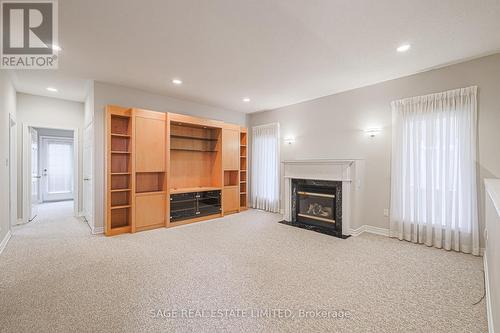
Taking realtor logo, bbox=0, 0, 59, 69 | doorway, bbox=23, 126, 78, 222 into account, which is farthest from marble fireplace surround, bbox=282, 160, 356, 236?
doorway, bbox=23, 126, 78, 222

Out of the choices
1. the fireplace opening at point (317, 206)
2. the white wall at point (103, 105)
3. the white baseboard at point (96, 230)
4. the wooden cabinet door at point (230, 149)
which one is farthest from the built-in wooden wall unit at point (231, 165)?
the white baseboard at point (96, 230)

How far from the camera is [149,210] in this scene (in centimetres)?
446

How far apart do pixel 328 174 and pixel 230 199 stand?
2616mm

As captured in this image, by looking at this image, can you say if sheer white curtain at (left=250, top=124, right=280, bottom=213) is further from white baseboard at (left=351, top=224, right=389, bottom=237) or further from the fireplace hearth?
white baseboard at (left=351, top=224, right=389, bottom=237)

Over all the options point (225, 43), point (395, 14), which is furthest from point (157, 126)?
point (395, 14)

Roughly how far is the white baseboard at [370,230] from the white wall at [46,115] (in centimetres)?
649

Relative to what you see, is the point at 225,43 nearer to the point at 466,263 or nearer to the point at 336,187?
the point at 336,187

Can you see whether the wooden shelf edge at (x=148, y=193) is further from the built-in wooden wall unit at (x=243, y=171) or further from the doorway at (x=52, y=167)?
the doorway at (x=52, y=167)

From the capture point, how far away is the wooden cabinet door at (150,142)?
4.32 m

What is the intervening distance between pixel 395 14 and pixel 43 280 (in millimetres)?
4798

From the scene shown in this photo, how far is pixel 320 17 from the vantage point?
232 cm

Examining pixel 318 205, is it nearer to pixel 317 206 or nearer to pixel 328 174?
pixel 317 206

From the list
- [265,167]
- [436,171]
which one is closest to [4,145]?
[265,167]

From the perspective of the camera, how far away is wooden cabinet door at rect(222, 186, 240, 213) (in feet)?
18.7
